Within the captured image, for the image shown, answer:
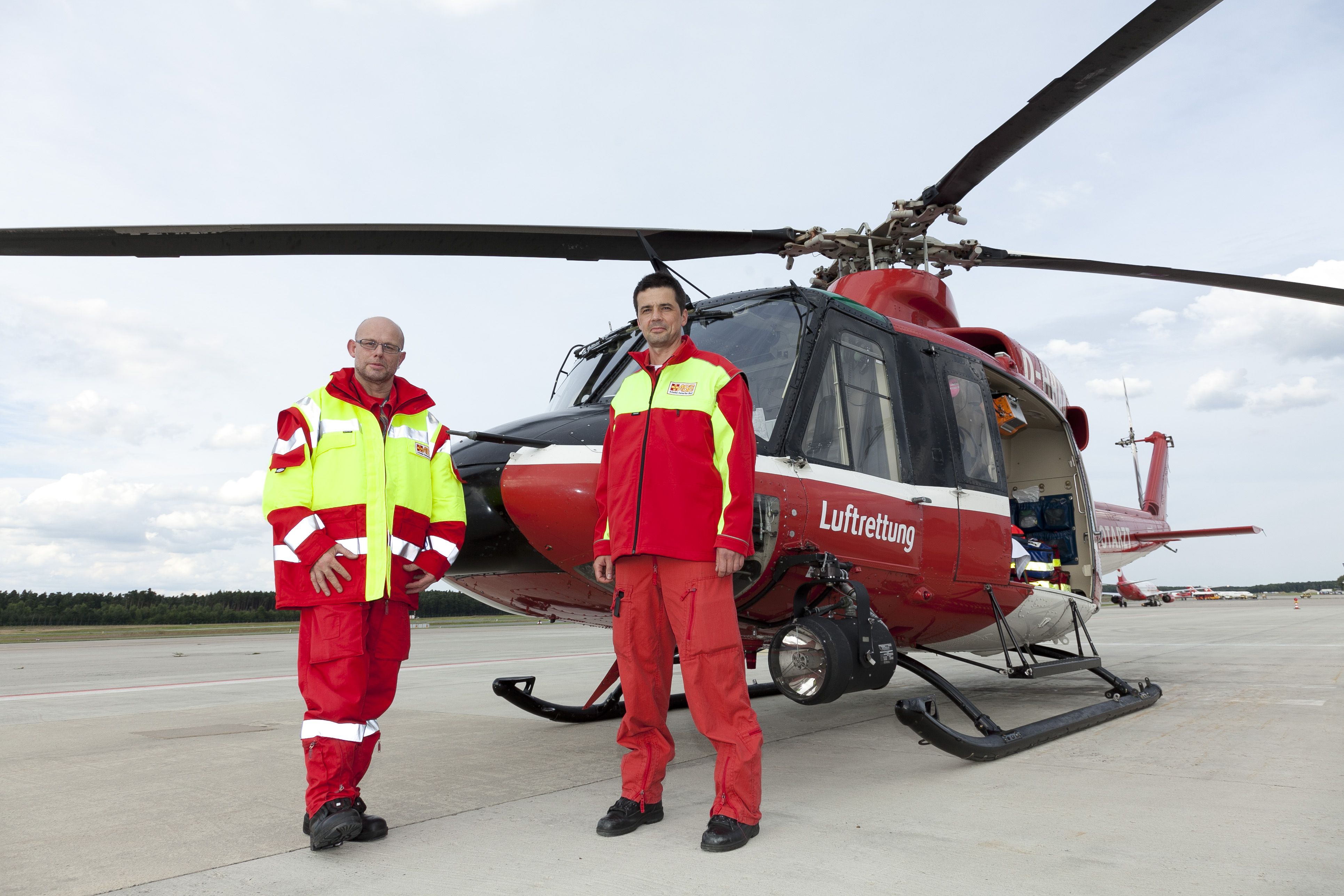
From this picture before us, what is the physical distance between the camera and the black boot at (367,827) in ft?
9.52

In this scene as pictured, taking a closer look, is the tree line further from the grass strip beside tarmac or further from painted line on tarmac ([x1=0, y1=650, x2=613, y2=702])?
painted line on tarmac ([x1=0, y1=650, x2=613, y2=702])

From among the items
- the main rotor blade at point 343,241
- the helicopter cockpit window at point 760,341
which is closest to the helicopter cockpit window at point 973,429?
the helicopter cockpit window at point 760,341

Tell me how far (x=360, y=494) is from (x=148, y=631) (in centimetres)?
2775

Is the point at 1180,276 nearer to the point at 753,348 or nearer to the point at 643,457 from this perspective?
the point at 753,348

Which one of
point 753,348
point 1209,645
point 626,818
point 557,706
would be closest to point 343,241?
point 753,348

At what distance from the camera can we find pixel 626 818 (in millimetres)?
2945

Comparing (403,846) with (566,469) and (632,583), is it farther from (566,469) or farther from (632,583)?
(566,469)

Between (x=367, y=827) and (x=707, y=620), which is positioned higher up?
(x=707, y=620)

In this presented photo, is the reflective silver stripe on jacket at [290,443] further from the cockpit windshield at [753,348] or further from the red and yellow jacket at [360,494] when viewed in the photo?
the cockpit windshield at [753,348]

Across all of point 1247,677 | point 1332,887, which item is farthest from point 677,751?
point 1247,677

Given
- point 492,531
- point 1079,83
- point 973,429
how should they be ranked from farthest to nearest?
point 973,429 < point 1079,83 < point 492,531

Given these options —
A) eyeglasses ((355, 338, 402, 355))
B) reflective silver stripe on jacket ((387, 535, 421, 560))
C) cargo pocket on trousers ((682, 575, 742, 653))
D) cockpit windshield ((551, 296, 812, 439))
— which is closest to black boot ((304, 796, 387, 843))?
reflective silver stripe on jacket ((387, 535, 421, 560))

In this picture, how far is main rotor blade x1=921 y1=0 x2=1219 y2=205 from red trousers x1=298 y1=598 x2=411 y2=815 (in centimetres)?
374

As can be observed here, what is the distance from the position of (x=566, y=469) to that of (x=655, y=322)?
0.69 metres
